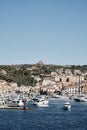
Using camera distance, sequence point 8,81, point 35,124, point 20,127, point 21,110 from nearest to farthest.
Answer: point 20,127 → point 35,124 → point 21,110 → point 8,81

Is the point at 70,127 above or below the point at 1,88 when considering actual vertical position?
below

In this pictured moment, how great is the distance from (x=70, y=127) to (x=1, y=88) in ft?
387

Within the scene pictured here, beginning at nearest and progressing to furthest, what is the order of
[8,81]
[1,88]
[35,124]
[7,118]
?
[35,124] < [7,118] < [1,88] < [8,81]

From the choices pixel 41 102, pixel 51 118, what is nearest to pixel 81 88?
pixel 41 102

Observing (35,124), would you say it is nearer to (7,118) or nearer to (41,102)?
(7,118)

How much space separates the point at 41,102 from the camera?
3932 inches

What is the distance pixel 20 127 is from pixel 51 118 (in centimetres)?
1326

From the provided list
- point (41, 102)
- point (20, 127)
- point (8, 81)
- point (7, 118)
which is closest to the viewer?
point (20, 127)

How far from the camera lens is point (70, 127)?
194 ft

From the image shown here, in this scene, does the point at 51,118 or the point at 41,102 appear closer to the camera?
the point at 51,118

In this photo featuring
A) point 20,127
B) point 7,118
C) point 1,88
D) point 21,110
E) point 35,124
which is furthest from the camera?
point 1,88

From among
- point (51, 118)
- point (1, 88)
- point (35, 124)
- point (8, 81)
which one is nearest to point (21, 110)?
point (51, 118)

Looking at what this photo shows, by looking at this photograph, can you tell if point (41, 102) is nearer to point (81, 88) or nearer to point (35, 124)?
point (35, 124)

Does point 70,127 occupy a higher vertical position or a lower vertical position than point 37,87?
lower
